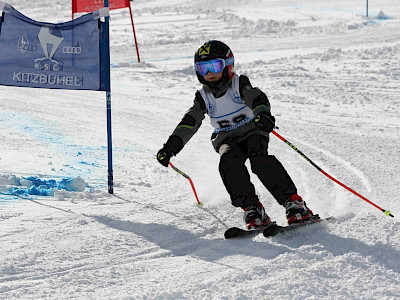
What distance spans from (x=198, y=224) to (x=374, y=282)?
1.63 meters

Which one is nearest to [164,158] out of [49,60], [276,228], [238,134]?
[238,134]

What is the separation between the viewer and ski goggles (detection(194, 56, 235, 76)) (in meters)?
4.48

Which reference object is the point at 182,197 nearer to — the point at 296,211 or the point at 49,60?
the point at 296,211

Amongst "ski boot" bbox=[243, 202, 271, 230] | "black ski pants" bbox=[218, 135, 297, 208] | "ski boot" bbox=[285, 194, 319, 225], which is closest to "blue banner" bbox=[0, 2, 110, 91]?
"black ski pants" bbox=[218, 135, 297, 208]

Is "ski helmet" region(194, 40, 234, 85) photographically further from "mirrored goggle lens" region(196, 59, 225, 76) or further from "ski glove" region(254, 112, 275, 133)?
"ski glove" region(254, 112, 275, 133)

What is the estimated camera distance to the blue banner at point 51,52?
16.4 ft

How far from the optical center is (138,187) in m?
5.86

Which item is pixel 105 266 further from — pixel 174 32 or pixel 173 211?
pixel 174 32

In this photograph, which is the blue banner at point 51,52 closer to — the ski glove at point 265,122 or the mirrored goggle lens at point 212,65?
the mirrored goggle lens at point 212,65

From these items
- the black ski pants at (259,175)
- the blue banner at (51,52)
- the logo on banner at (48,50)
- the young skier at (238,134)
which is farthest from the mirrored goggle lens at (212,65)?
the logo on banner at (48,50)

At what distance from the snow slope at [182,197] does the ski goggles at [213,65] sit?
47.2 inches

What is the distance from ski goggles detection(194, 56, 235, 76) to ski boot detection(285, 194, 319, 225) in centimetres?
112

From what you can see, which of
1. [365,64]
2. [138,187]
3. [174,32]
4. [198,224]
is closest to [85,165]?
[138,187]

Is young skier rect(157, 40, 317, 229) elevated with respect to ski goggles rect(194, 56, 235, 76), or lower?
lower
